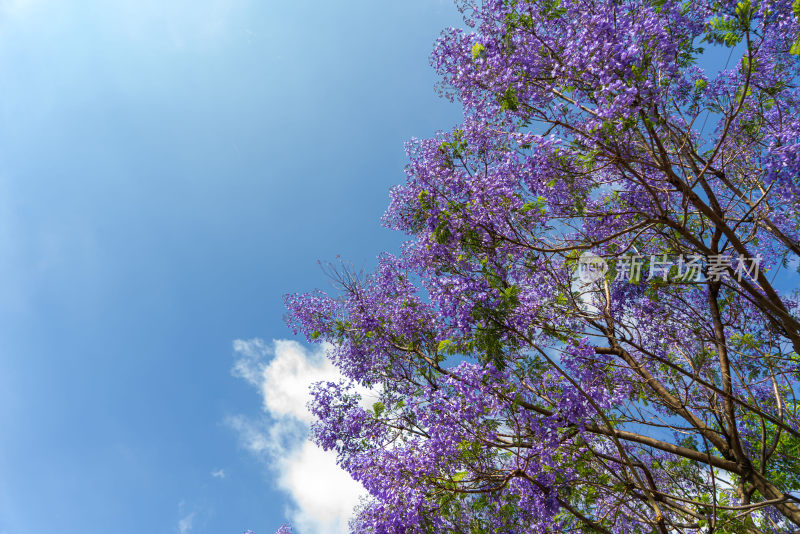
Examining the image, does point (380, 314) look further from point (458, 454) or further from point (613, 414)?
point (613, 414)

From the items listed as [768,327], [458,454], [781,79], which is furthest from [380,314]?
[781,79]

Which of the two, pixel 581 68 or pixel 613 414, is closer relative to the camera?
pixel 581 68

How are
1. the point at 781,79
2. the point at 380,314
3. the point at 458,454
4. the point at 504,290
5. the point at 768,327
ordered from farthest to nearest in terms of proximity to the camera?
the point at 380,314 < the point at 768,327 < the point at 781,79 < the point at 458,454 < the point at 504,290

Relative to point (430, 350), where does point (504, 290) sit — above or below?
below

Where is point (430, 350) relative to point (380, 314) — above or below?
below

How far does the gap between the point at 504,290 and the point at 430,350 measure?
2.59 metres

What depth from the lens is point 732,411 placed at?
17.1 ft

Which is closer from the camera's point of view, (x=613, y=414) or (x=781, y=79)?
(x=613, y=414)

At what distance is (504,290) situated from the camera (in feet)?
14.1

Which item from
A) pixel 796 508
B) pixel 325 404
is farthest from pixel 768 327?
pixel 325 404

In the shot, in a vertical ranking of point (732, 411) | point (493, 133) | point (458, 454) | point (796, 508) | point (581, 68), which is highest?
point (493, 133)

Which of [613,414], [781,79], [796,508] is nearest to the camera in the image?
[796,508]

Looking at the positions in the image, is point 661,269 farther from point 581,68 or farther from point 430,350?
point 430,350

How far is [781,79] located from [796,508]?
543 centimetres
